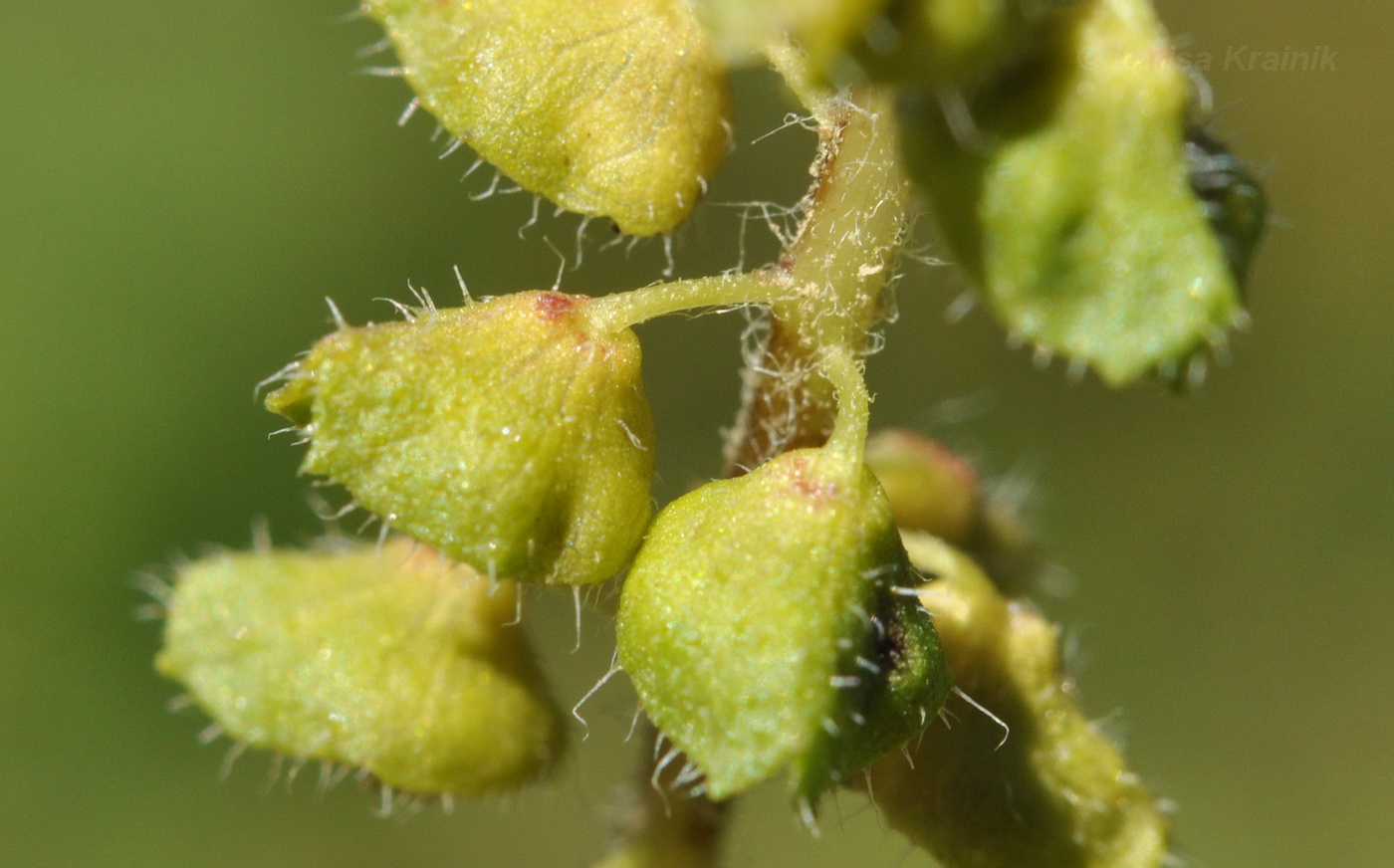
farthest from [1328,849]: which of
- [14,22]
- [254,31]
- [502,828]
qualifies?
[14,22]

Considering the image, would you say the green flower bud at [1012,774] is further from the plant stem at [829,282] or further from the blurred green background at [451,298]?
the blurred green background at [451,298]

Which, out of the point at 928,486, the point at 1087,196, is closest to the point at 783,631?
the point at 1087,196

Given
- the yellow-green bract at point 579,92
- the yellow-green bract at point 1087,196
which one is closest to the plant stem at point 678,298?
the yellow-green bract at point 579,92

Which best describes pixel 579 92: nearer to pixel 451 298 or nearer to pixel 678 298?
pixel 678 298

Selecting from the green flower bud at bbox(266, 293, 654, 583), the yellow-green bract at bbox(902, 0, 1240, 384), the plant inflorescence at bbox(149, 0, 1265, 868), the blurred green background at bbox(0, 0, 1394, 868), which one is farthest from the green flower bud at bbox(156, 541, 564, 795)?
the blurred green background at bbox(0, 0, 1394, 868)

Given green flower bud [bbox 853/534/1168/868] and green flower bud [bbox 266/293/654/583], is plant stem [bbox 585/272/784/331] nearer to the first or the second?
green flower bud [bbox 266/293/654/583]

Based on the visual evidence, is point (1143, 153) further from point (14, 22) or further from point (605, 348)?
point (14, 22)
